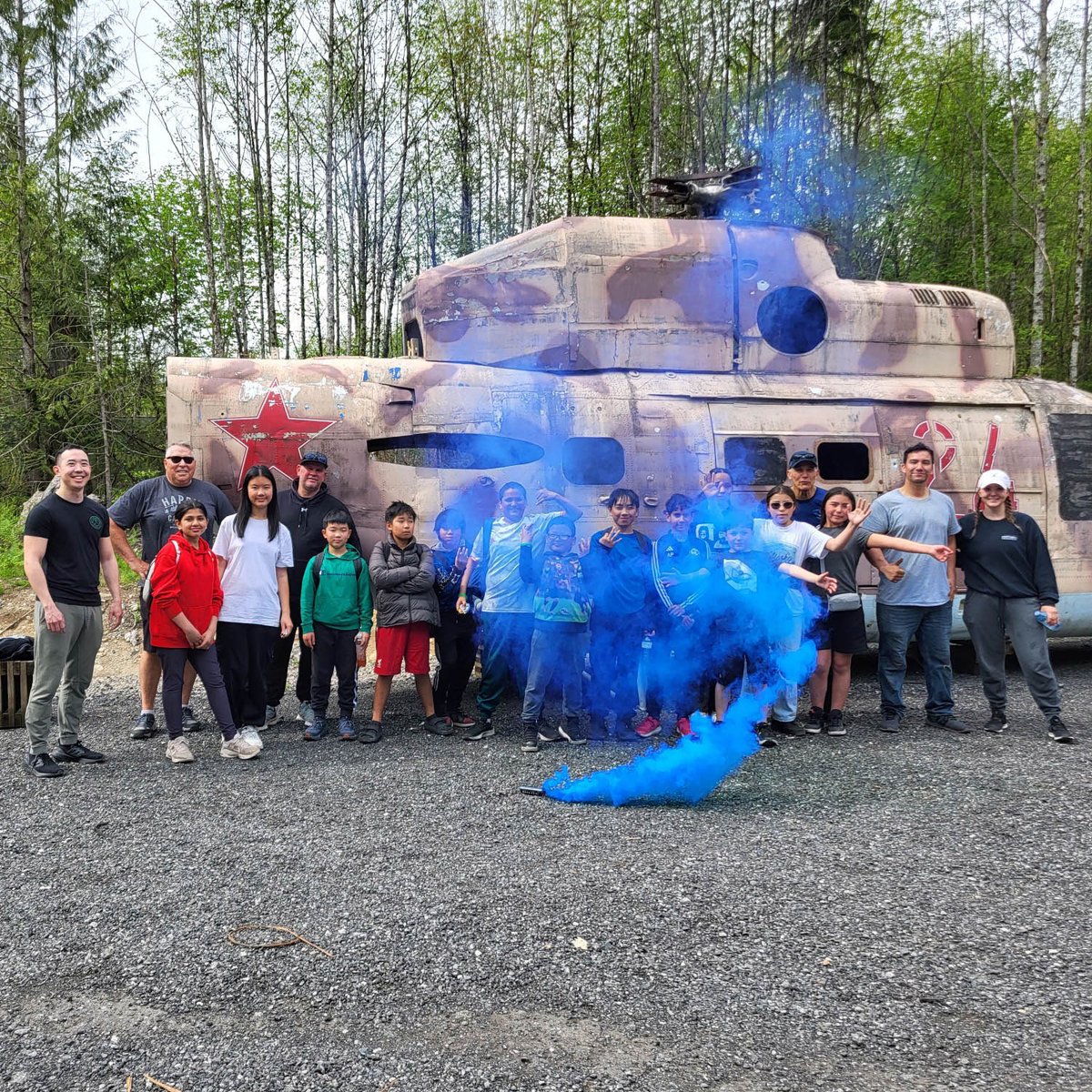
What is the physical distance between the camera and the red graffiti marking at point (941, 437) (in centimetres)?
830

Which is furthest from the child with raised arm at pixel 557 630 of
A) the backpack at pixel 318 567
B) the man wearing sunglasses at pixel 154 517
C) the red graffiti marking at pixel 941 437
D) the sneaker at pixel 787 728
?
the red graffiti marking at pixel 941 437

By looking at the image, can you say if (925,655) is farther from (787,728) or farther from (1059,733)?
(787,728)

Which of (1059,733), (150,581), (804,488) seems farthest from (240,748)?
(1059,733)

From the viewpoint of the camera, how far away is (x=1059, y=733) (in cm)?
631

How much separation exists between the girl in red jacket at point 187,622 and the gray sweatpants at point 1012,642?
18.6 ft

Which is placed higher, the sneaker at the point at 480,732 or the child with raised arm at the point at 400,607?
the child with raised arm at the point at 400,607

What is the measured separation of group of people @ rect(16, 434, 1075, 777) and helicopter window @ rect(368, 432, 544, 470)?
29.4 inches

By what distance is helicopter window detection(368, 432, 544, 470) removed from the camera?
753 centimetres

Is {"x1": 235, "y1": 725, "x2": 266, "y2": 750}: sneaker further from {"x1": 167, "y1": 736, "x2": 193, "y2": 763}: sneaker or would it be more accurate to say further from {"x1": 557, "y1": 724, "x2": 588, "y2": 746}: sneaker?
{"x1": 557, "y1": 724, "x2": 588, "y2": 746}: sneaker

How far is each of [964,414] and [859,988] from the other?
23.0ft

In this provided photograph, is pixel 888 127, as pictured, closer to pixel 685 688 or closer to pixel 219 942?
pixel 685 688

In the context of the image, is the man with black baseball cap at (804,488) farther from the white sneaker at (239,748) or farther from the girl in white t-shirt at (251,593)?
the white sneaker at (239,748)

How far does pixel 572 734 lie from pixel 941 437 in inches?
195

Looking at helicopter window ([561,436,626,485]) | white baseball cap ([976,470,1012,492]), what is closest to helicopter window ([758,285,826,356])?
helicopter window ([561,436,626,485])
